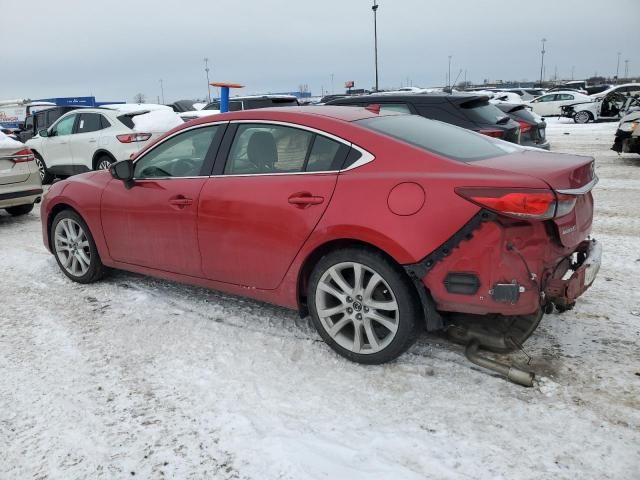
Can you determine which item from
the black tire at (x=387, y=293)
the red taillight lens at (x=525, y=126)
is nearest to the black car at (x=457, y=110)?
the red taillight lens at (x=525, y=126)

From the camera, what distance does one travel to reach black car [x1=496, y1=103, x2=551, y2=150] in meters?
8.94

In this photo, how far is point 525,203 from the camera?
272cm

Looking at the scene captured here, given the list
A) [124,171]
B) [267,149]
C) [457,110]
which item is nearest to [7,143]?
[124,171]

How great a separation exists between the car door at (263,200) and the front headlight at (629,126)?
991 cm

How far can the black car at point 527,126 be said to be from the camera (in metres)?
8.94

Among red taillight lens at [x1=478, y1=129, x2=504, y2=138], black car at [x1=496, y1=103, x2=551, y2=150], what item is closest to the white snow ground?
red taillight lens at [x1=478, y1=129, x2=504, y2=138]

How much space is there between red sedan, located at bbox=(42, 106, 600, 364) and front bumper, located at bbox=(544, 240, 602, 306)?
11 mm

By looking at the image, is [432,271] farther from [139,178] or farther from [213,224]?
[139,178]

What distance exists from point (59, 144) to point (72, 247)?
740 cm

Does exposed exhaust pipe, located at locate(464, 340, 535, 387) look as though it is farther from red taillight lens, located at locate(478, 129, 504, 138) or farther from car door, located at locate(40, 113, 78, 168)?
car door, located at locate(40, 113, 78, 168)

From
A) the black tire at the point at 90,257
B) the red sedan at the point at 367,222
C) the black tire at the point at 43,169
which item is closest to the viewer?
the red sedan at the point at 367,222

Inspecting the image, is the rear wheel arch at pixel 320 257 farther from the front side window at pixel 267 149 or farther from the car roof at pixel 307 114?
the car roof at pixel 307 114

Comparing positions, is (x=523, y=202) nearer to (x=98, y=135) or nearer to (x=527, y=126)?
(x=527, y=126)

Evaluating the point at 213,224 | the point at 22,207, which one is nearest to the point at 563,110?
the point at 22,207
